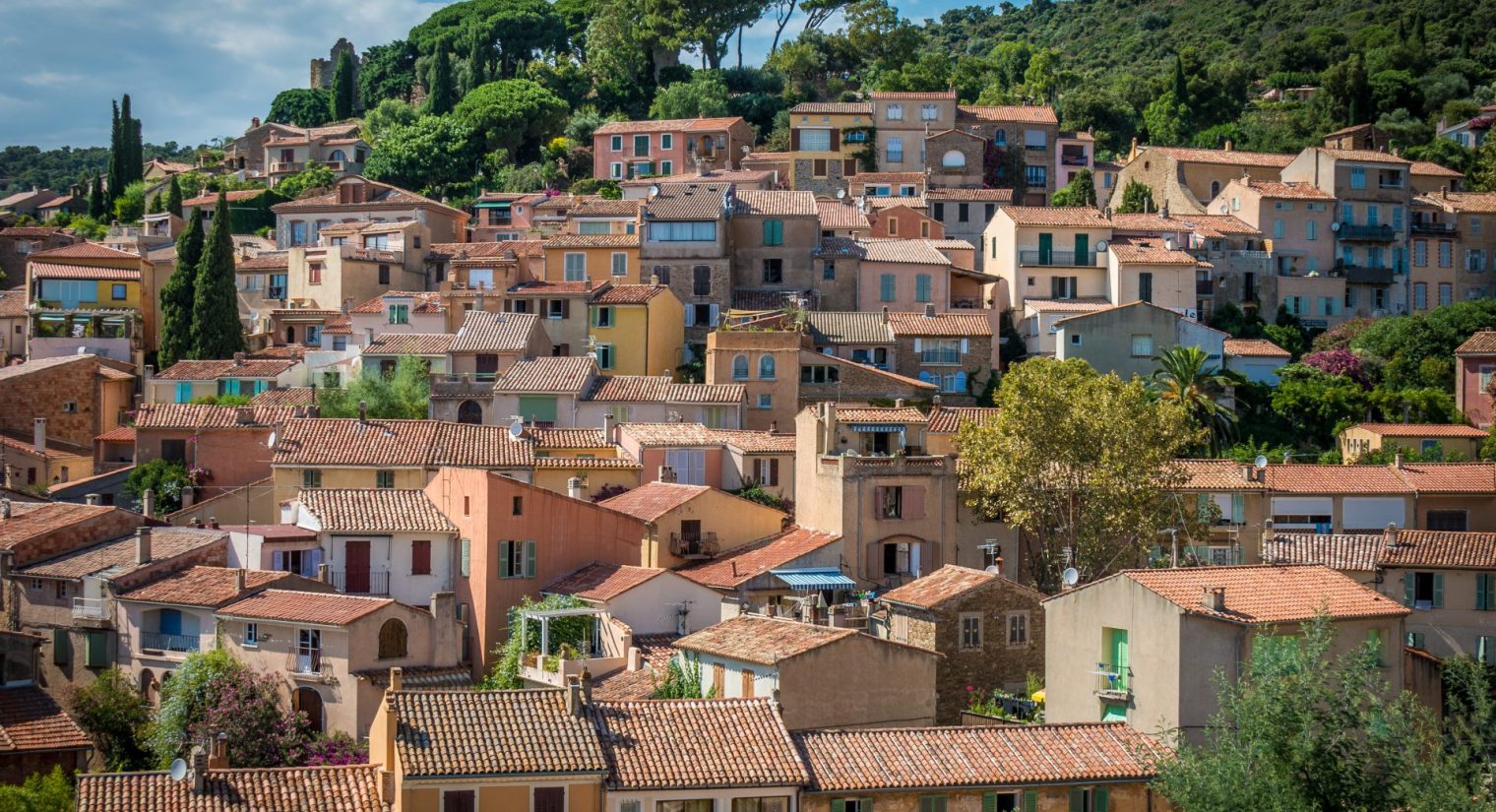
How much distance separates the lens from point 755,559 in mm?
46875

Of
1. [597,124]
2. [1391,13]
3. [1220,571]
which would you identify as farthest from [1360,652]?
[1391,13]

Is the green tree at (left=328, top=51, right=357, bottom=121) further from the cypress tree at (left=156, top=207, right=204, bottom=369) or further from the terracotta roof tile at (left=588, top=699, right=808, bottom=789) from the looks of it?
the terracotta roof tile at (left=588, top=699, right=808, bottom=789)

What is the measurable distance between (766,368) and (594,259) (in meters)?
10.1

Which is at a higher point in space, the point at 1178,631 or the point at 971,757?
the point at 1178,631

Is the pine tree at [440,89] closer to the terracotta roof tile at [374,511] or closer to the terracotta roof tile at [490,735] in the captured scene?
the terracotta roof tile at [374,511]

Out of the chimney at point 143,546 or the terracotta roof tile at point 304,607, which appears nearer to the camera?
the terracotta roof tile at point 304,607

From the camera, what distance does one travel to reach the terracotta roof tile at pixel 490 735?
30.2 metres

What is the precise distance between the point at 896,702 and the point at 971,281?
33314 millimetres

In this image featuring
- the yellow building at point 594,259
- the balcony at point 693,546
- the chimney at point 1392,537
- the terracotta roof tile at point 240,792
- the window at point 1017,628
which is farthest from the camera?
the yellow building at point 594,259

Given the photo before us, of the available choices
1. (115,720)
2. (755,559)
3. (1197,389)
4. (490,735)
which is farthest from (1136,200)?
(490,735)

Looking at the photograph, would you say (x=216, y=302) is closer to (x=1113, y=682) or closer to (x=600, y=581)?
(x=600, y=581)

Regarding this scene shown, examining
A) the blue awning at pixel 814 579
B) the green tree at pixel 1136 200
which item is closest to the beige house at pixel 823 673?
the blue awning at pixel 814 579

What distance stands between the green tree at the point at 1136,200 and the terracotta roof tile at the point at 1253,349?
40.0ft

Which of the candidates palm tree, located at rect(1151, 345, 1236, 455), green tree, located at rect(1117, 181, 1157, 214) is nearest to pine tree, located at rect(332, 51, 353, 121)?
green tree, located at rect(1117, 181, 1157, 214)
